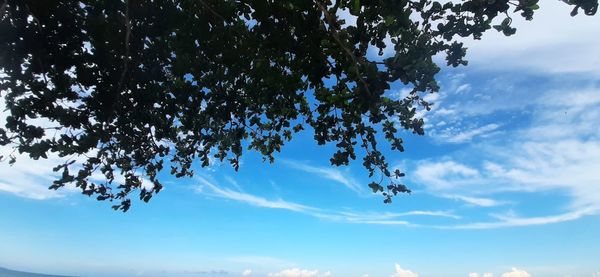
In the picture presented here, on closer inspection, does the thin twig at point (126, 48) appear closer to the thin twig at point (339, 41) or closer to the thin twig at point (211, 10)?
the thin twig at point (211, 10)

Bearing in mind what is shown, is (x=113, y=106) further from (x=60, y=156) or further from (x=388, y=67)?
(x=388, y=67)

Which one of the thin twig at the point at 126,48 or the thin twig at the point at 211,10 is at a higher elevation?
the thin twig at the point at 211,10

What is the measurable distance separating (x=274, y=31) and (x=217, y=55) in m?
1.67

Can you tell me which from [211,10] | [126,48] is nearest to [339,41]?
[211,10]

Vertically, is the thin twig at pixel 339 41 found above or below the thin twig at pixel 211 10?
below

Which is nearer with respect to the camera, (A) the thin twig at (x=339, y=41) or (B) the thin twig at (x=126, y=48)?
(A) the thin twig at (x=339, y=41)

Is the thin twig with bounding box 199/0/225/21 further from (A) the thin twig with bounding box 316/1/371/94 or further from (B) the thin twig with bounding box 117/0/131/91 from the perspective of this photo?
(A) the thin twig with bounding box 316/1/371/94

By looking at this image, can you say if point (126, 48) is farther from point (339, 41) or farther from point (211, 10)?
point (339, 41)

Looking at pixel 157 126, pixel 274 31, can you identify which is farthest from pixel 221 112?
pixel 274 31

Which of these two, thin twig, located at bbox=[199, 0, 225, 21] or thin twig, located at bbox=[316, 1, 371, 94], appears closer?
thin twig, located at bbox=[316, 1, 371, 94]

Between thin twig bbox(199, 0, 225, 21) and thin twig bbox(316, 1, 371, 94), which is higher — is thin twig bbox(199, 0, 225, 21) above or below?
above

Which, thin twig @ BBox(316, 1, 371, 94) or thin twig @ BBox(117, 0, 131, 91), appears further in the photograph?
thin twig @ BBox(117, 0, 131, 91)

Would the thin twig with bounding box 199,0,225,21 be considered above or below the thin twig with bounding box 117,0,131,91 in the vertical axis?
above

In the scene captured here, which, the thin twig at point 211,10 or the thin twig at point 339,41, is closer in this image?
the thin twig at point 339,41
